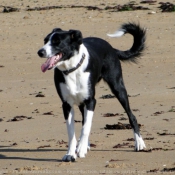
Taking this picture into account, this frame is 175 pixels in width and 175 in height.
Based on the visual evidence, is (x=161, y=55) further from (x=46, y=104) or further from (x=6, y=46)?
(x=46, y=104)

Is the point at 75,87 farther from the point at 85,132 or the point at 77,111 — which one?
the point at 77,111

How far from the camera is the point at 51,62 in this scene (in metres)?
7.42

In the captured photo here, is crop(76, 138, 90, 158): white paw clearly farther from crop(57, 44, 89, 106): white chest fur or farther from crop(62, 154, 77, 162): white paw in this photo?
crop(57, 44, 89, 106): white chest fur

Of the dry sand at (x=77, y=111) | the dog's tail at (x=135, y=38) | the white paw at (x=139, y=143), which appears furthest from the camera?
the dog's tail at (x=135, y=38)

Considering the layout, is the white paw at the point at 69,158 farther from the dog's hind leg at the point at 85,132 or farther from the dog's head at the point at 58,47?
the dog's head at the point at 58,47

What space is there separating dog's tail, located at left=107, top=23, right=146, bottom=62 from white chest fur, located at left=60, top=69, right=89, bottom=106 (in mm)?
1458

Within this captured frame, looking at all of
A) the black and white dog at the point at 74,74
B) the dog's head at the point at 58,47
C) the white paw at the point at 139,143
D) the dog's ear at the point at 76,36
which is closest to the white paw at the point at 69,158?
the black and white dog at the point at 74,74

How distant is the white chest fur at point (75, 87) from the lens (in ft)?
25.0

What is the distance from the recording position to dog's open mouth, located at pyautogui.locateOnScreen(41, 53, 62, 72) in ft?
24.2

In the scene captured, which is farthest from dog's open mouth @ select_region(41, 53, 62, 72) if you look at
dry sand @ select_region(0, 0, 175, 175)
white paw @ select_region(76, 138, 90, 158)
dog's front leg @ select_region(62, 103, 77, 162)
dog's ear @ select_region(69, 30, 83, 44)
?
dry sand @ select_region(0, 0, 175, 175)

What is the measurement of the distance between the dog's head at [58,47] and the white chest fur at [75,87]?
0.75 ft

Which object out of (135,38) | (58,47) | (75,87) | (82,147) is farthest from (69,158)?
(135,38)

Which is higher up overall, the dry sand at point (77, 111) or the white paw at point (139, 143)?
the white paw at point (139, 143)

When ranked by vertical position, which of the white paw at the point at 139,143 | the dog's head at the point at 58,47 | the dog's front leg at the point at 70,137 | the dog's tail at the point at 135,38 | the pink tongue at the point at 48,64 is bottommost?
the white paw at the point at 139,143
